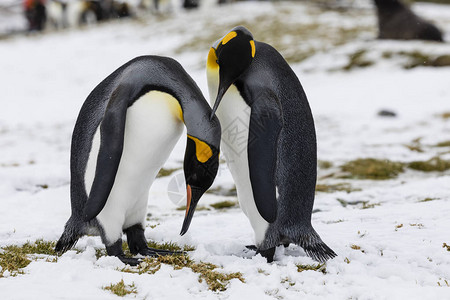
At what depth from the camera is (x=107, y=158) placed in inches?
102

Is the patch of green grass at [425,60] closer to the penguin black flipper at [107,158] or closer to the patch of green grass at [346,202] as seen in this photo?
the patch of green grass at [346,202]

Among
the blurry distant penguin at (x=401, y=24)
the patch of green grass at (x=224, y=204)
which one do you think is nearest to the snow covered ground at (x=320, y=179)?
the patch of green grass at (x=224, y=204)

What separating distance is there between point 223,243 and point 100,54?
49.5ft

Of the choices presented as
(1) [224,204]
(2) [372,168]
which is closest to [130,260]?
(1) [224,204]

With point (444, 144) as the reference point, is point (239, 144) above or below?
above

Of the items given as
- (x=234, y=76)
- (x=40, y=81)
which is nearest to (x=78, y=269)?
(x=234, y=76)

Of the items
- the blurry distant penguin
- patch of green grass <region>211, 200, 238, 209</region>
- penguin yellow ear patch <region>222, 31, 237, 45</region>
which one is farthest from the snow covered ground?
penguin yellow ear patch <region>222, 31, 237, 45</region>

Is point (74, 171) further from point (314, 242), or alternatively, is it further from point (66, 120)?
point (66, 120)

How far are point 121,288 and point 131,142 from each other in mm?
785

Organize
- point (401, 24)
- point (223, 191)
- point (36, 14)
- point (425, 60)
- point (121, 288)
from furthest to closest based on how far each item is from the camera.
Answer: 1. point (36, 14)
2. point (401, 24)
3. point (425, 60)
4. point (223, 191)
5. point (121, 288)

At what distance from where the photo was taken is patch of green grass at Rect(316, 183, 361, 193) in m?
5.22

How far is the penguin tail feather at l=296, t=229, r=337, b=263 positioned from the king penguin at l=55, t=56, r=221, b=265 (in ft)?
2.23

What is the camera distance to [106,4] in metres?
26.3

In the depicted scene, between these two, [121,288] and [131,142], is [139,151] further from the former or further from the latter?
[121,288]
